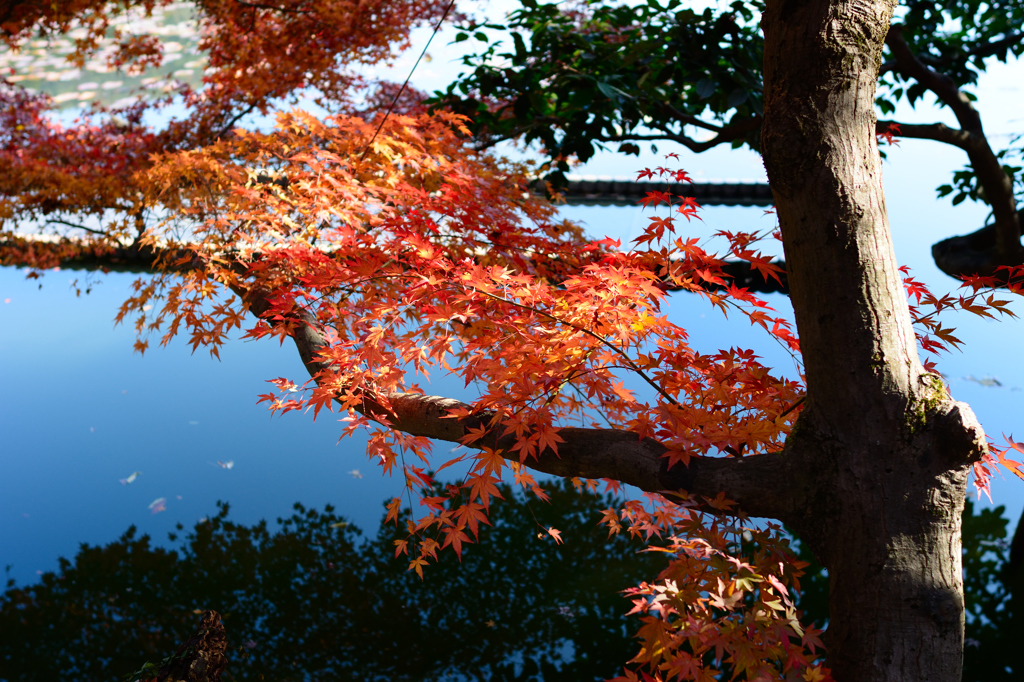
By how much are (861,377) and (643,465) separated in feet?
1.48

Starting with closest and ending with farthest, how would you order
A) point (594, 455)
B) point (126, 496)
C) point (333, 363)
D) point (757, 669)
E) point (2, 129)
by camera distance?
point (757, 669)
point (594, 455)
point (333, 363)
point (126, 496)
point (2, 129)

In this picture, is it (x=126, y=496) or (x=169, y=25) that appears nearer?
(x=126, y=496)

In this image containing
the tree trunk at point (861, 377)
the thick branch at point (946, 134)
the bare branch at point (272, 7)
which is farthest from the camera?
the bare branch at point (272, 7)

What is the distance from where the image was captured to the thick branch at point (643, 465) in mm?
1308

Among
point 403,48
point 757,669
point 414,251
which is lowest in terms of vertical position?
point 757,669

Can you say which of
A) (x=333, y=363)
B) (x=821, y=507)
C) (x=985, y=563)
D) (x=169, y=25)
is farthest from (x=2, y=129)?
(x=169, y=25)

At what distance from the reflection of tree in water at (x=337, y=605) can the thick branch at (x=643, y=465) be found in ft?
3.28

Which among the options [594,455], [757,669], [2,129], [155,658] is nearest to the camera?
[757,669]

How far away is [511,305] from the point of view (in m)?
1.48

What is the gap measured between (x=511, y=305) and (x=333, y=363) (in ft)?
1.58

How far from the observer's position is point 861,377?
48.1 inches

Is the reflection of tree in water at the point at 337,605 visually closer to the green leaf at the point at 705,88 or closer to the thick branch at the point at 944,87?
the green leaf at the point at 705,88

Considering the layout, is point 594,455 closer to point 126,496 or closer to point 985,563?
point 985,563

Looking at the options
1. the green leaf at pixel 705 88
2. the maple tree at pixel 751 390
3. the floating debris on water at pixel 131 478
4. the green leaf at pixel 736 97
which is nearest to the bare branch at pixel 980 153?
the green leaf at pixel 736 97
